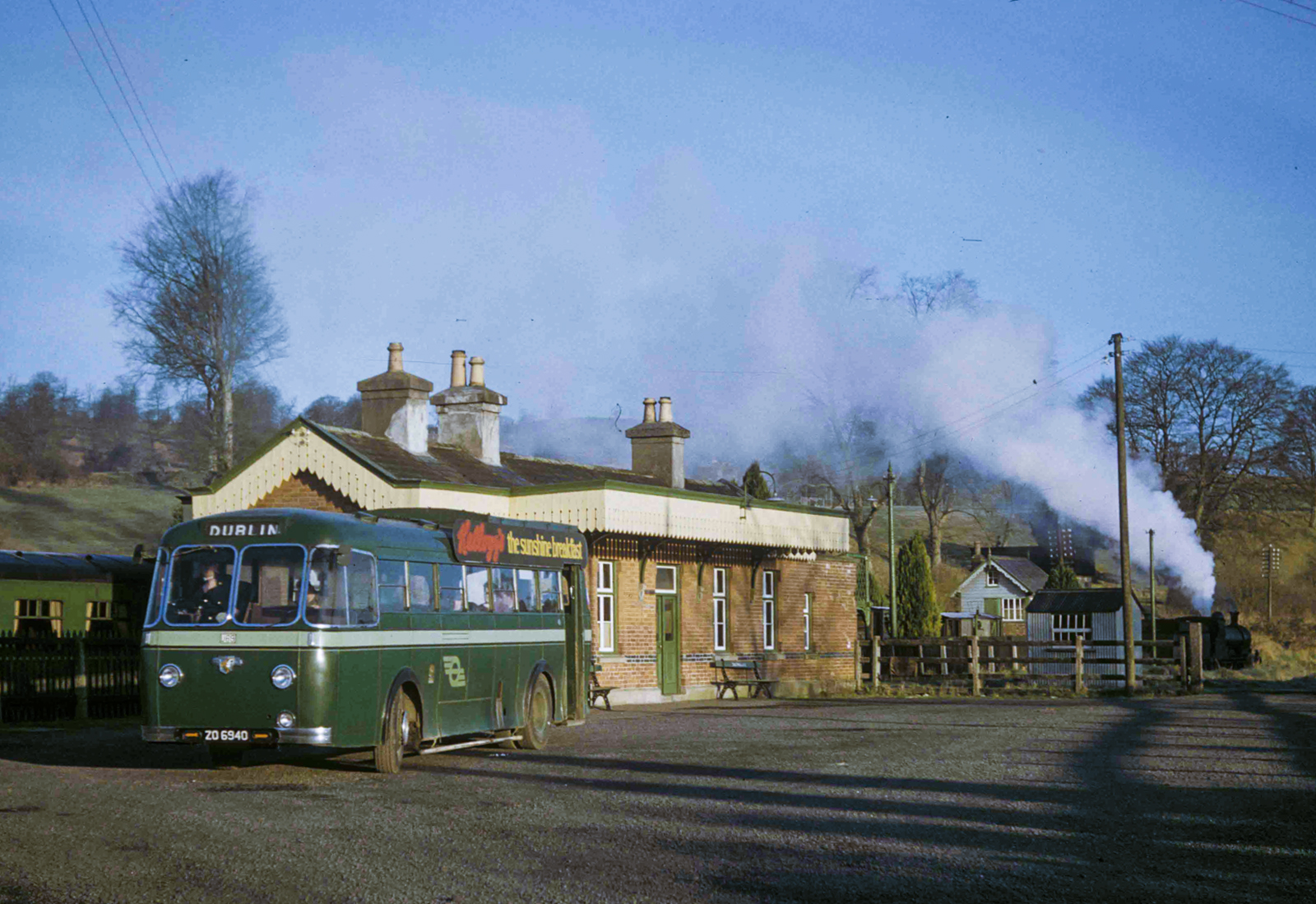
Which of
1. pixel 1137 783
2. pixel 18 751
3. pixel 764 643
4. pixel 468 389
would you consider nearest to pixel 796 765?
pixel 1137 783

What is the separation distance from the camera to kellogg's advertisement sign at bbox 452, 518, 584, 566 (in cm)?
1628

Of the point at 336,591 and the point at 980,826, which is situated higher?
the point at 336,591

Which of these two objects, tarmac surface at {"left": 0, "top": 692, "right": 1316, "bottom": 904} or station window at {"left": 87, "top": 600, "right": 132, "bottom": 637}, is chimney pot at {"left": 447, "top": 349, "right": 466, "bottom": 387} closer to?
station window at {"left": 87, "top": 600, "right": 132, "bottom": 637}

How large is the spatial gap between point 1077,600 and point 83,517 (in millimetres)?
43200

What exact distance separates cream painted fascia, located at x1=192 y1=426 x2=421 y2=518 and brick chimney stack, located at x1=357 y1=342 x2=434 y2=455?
2.12 m

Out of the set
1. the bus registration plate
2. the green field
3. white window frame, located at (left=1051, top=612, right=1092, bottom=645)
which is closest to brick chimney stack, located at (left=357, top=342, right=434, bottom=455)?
the bus registration plate

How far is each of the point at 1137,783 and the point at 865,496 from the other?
63.4 metres

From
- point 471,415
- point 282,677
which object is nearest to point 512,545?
Answer: point 282,677

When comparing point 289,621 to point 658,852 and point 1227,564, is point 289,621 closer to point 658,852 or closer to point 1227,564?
point 658,852

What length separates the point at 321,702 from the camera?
13320 millimetres

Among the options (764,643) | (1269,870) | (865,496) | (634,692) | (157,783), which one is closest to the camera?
(1269,870)

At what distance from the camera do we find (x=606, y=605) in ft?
90.9

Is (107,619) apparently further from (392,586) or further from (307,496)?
(392,586)

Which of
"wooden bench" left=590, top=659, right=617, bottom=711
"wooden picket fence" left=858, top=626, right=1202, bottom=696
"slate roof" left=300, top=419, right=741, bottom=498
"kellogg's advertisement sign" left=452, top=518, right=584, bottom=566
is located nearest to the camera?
"kellogg's advertisement sign" left=452, top=518, right=584, bottom=566
